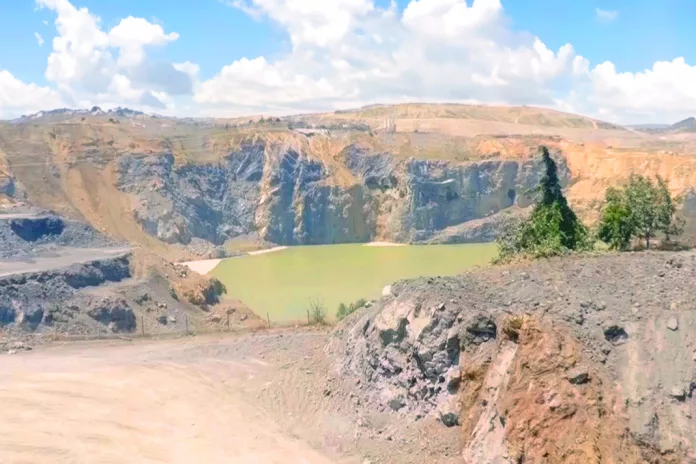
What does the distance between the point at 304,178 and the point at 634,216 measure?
146ft

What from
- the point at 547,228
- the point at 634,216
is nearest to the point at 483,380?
the point at 547,228

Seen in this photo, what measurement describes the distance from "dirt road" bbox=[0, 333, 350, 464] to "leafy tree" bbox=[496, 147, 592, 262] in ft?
19.6

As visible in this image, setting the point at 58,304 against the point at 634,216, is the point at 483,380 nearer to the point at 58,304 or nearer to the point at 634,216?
the point at 634,216

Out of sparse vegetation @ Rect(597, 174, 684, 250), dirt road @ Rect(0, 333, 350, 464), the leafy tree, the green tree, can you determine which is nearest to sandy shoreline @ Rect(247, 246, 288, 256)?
dirt road @ Rect(0, 333, 350, 464)

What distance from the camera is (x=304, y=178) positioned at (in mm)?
63844

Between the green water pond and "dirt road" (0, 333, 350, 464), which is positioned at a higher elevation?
"dirt road" (0, 333, 350, 464)

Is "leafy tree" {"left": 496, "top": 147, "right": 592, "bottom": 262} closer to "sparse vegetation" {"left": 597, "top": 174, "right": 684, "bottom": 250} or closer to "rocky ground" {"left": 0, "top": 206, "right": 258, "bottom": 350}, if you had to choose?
"sparse vegetation" {"left": 597, "top": 174, "right": 684, "bottom": 250}

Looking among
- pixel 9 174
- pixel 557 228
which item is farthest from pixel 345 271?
pixel 557 228

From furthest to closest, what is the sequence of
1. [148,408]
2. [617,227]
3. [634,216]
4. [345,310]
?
[345,310], [634,216], [617,227], [148,408]

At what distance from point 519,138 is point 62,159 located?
4238cm

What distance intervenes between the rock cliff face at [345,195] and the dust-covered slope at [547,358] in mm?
47428

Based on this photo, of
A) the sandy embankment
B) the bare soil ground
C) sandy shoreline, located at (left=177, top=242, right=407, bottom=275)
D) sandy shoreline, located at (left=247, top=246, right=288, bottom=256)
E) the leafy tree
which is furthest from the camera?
sandy shoreline, located at (left=247, top=246, right=288, bottom=256)

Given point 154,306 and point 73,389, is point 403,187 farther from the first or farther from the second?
point 73,389

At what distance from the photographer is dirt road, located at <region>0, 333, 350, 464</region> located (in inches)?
545
